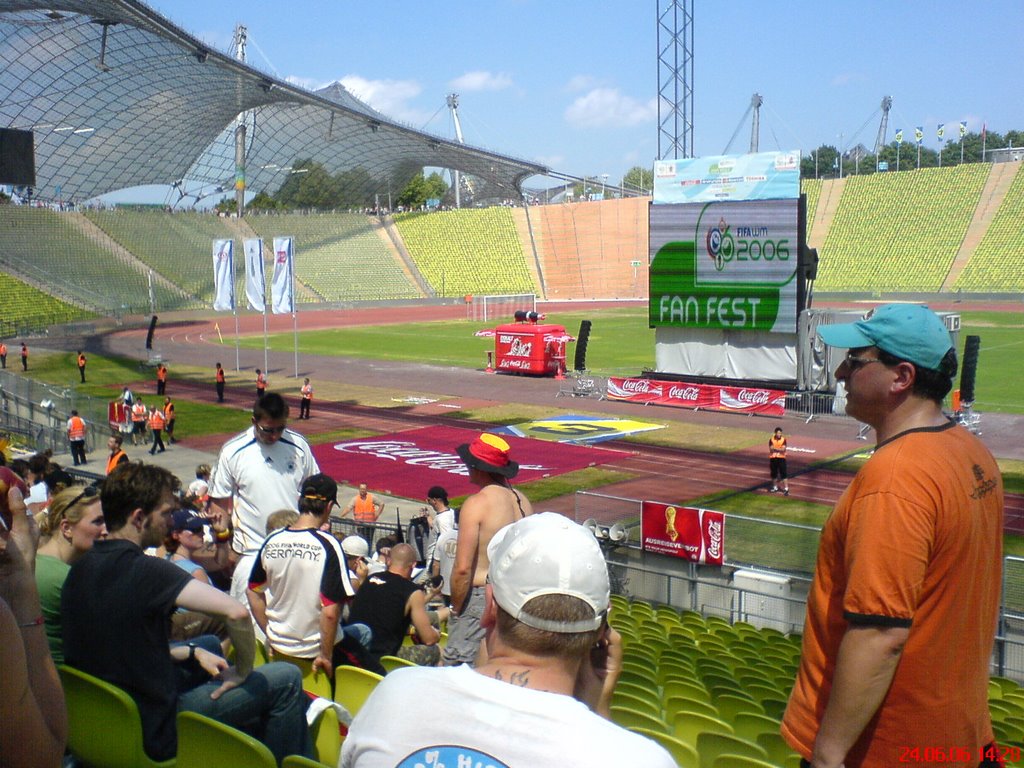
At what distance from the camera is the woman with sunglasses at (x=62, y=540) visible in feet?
13.7

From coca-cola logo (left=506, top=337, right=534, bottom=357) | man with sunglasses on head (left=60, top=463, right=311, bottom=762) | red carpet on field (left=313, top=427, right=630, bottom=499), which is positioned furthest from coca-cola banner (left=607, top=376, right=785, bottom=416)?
man with sunglasses on head (left=60, top=463, right=311, bottom=762)

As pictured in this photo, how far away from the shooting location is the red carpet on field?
76.2 feet

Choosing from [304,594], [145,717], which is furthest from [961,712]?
[304,594]

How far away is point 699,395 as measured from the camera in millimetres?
34000

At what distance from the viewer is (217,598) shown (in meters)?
3.63

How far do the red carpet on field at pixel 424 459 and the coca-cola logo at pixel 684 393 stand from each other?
778cm

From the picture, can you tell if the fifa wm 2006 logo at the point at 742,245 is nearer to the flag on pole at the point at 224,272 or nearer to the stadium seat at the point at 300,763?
the flag on pole at the point at 224,272

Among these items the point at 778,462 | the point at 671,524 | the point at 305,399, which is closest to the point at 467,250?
the point at 305,399

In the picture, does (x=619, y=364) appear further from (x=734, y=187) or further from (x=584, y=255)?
(x=584, y=255)

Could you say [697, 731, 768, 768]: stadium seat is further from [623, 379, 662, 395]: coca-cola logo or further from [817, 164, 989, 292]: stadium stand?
[817, 164, 989, 292]: stadium stand

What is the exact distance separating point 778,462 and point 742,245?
41.8ft

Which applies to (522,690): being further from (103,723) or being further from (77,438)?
(77,438)

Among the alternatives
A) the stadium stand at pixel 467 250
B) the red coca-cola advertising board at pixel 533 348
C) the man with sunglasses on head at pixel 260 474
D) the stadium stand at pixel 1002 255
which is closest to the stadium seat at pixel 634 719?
the man with sunglasses on head at pixel 260 474

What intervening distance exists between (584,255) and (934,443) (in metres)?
100
